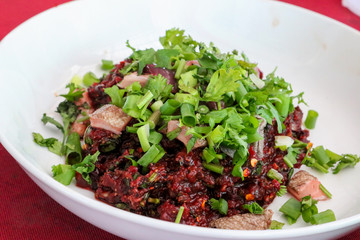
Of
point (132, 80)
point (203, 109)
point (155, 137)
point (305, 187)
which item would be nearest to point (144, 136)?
point (155, 137)

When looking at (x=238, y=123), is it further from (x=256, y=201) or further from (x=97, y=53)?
(x=97, y=53)

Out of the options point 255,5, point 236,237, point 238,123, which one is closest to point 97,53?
point 255,5

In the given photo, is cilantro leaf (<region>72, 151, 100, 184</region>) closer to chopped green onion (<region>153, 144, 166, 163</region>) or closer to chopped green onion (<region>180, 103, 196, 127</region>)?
chopped green onion (<region>153, 144, 166, 163</region>)

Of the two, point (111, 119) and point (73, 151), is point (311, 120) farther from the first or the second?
point (73, 151)

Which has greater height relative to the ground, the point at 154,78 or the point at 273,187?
the point at 154,78

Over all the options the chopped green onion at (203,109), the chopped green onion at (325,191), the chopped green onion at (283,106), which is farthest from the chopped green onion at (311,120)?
the chopped green onion at (203,109)

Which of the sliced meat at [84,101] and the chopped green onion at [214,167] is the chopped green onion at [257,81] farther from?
the sliced meat at [84,101]

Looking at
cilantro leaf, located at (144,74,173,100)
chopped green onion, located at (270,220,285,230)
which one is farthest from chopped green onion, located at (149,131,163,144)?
chopped green onion, located at (270,220,285,230)
